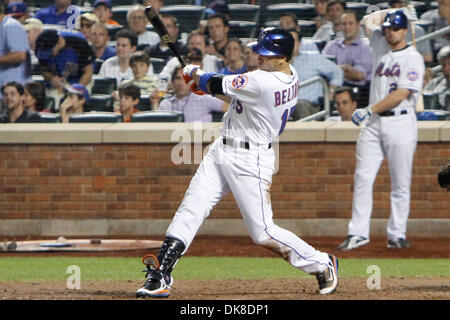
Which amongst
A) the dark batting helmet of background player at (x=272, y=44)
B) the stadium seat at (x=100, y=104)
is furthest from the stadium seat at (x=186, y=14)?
the dark batting helmet of background player at (x=272, y=44)

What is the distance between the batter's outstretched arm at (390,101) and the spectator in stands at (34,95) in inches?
185

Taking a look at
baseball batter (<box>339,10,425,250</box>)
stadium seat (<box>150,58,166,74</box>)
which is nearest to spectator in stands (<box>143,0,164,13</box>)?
stadium seat (<box>150,58,166,74</box>)

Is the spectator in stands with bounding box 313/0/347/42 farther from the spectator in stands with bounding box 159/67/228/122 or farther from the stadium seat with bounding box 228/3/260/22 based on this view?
the spectator in stands with bounding box 159/67/228/122

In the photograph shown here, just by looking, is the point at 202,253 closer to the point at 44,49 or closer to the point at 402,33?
the point at 402,33

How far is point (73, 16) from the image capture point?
1262 centimetres

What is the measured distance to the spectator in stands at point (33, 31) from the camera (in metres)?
12.4

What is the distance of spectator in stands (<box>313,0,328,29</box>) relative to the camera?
12438 mm

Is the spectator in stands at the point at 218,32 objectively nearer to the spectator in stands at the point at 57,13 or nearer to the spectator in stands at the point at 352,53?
the spectator in stands at the point at 352,53

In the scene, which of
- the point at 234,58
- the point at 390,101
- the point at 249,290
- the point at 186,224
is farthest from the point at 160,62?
the point at 186,224

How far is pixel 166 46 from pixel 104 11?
51.4 inches

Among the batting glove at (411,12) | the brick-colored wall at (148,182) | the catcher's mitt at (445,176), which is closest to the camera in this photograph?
the catcher's mitt at (445,176)

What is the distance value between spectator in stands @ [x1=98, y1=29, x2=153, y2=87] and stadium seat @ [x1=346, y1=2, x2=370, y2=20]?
284 centimetres

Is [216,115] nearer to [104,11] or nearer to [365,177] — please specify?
[104,11]

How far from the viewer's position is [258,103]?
6.26 metres
